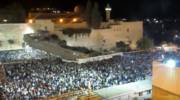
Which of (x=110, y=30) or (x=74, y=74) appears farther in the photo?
(x=110, y=30)

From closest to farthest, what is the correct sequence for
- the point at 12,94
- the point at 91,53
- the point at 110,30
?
the point at 12,94, the point at 91,53, the point at 110,30

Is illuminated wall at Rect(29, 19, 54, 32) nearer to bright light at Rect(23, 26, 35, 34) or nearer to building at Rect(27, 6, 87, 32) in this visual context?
building at Rect(27, 6, 87, 32)

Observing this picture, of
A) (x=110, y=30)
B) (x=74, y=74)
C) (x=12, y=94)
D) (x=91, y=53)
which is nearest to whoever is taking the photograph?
(x=12, y=94)

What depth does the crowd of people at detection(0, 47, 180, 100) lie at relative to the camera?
14.2m

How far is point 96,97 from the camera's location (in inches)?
493

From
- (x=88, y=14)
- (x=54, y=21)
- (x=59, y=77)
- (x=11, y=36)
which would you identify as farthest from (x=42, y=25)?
(x=59, y=77)

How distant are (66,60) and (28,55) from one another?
6.47ft

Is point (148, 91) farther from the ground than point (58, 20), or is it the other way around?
point (58, 20)

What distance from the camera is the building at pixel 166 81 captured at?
27.2 feet

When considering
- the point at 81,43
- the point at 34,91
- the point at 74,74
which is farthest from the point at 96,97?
the point at 81,43

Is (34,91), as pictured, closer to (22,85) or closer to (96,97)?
(22,85)

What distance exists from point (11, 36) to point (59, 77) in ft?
33.4

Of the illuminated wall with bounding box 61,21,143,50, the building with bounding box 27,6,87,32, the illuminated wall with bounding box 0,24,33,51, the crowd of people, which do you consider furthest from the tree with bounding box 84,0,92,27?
the crowd of people

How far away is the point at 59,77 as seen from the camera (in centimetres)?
1587
